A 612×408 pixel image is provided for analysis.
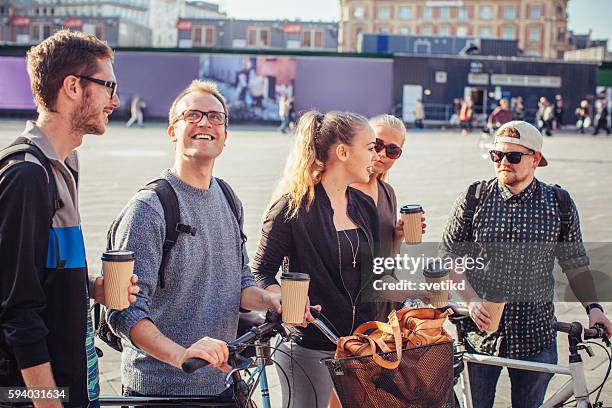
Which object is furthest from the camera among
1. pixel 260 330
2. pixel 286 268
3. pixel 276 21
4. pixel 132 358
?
pixel 276 21

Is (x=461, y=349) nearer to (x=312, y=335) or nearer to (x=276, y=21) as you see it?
(x=312, y=335)

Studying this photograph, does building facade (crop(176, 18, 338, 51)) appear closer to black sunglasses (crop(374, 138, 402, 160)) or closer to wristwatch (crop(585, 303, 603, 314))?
black sunglasses (crop(374, 138, 402, 160))

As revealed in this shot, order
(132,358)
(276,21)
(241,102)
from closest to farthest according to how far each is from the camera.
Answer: (132,358) → (241,102) → (276,21)

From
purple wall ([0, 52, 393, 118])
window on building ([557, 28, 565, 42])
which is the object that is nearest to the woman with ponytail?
purple wall ([0, 52, 393, 118])

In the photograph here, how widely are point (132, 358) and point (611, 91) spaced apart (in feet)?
160

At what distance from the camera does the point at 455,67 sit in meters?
45.0

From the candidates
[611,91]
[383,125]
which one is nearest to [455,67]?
[611,91]

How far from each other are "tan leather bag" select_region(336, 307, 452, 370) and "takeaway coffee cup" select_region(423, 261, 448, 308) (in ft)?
1.21

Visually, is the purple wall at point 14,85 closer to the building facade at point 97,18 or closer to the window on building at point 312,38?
the building facade at point 97,18

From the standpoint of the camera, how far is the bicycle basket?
A: 88.6 inches

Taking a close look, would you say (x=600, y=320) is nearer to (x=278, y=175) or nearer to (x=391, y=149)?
(x=391, y=149)

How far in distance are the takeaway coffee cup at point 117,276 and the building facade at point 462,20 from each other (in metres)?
100

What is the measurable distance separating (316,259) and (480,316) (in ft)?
2.26

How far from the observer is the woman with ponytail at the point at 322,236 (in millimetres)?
3236
